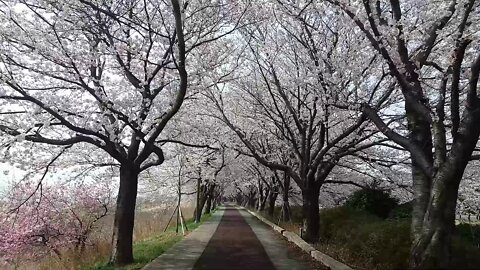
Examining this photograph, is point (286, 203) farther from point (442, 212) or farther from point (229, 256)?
point (442, 212)

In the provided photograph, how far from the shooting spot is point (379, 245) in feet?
31.5

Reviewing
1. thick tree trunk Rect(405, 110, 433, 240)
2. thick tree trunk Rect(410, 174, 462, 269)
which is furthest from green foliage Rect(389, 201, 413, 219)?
thick tree trunk Rect(410, 174, 462, 269)

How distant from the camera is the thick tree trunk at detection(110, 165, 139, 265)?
1123 centimetres

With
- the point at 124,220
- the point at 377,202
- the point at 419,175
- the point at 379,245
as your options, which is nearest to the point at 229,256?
the point at 124,220

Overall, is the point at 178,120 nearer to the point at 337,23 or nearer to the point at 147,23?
the point at 147,23

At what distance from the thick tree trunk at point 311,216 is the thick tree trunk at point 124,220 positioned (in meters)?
6.83

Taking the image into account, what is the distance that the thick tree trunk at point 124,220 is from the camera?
11.2 metres

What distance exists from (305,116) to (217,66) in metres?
5.02

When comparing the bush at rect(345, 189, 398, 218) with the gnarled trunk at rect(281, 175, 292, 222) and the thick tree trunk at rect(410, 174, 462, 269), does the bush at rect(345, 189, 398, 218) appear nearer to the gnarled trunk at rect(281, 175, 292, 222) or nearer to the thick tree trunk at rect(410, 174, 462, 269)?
the gnarled trunk at rect(281, 175, 292, 222)

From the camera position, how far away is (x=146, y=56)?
1143 centimetres

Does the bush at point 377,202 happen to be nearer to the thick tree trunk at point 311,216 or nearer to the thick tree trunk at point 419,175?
the thick tree trunk at point 311,216

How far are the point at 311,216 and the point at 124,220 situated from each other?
731 centimetres

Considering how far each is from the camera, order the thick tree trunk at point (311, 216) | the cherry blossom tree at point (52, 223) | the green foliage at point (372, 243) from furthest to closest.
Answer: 1. the cherry blossom tree at point (52, 223)
2. the thick tree trunk at point (311, 216)
3. the green foliage at point (372, 243)

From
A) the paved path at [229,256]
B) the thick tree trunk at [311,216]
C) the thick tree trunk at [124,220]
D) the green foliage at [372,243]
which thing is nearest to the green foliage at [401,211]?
the green foliage at [372,243]
